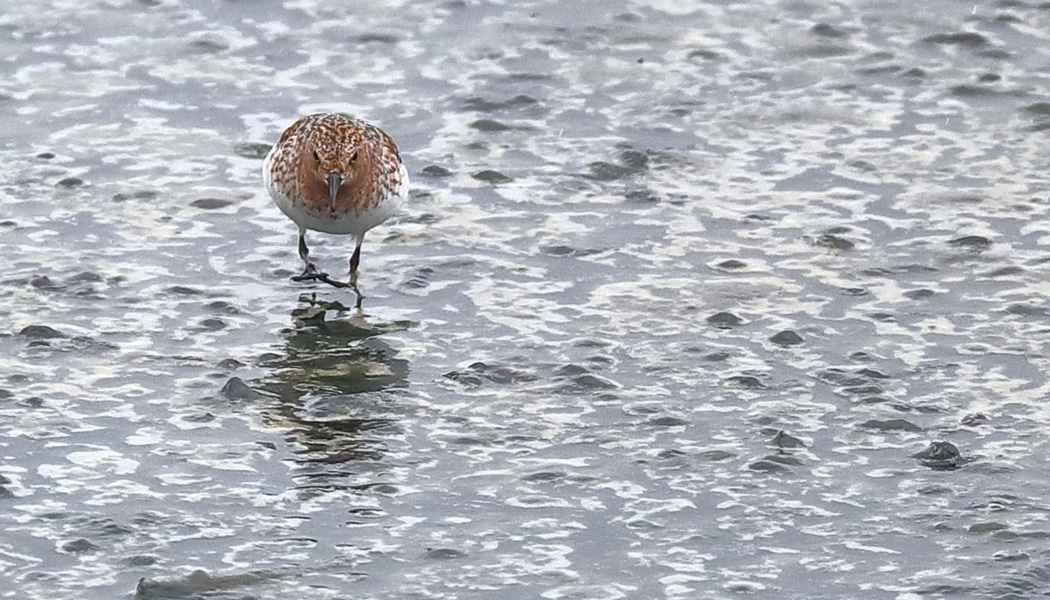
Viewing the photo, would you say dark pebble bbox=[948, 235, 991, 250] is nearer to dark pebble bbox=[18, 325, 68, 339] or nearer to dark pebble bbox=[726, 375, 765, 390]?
dark pebble bbox=[726, 375, 765, 390]

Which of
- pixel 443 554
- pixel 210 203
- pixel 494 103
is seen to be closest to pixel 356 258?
pixel 210 203

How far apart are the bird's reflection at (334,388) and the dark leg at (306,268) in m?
0.14

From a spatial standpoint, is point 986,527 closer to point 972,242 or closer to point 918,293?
point 918,293

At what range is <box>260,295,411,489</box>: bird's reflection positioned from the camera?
10.3 meters

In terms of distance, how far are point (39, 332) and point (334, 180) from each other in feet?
6.76

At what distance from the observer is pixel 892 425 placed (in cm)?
1059

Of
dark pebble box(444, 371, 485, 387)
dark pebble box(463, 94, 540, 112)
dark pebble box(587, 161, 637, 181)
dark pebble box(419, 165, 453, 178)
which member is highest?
dark pebble box(463, 94, 540, 112)

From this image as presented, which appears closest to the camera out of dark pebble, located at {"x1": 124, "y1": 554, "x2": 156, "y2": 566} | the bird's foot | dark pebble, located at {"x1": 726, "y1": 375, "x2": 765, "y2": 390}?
dark pebble, located at {"x1": 124, "y1": 554, "x2": 156, "y2": 566}

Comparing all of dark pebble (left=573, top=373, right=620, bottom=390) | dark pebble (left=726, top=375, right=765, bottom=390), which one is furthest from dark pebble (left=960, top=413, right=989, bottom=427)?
dark pebble (left=573, top=373, right=620, bottom=390)

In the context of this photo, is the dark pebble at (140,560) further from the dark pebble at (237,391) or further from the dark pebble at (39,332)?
the dark pebble at (39,332)

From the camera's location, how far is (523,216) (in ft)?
44.7

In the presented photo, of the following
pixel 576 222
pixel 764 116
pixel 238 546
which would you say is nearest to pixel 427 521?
pixel 238 546

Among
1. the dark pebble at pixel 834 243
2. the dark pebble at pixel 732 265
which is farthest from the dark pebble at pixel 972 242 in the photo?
the dark pebble at pixel 732 265

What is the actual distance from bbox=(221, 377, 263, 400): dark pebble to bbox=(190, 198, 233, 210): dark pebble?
9.65 ft
